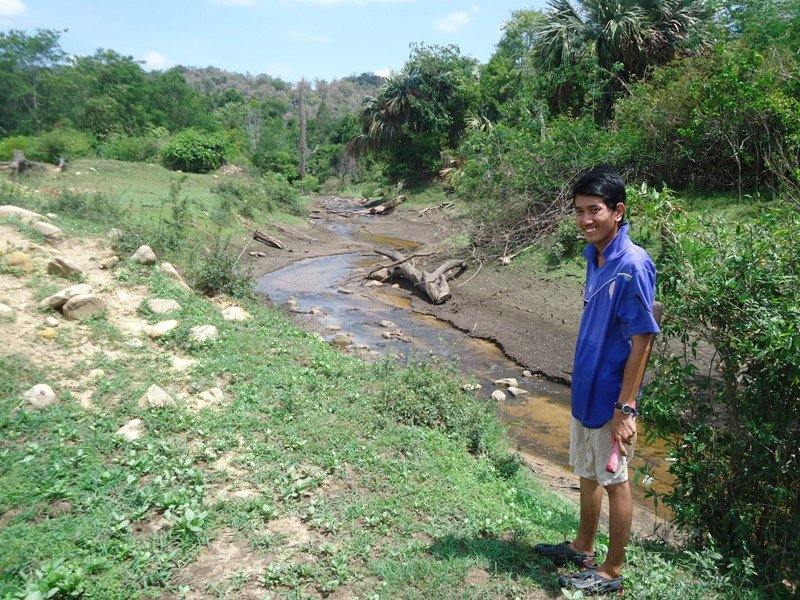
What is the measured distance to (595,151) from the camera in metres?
12.1

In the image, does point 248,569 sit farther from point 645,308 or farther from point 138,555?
point 645,308

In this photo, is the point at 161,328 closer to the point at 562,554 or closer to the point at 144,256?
the point at 144,256

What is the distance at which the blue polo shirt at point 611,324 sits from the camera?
242 centimetres

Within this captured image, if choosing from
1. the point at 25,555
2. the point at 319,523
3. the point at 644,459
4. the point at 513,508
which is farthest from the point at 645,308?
the point at 644,459

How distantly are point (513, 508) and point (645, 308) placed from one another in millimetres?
1790

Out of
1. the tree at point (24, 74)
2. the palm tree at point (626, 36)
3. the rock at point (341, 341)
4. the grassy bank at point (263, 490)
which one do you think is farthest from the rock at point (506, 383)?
the tree at point (24, 74)

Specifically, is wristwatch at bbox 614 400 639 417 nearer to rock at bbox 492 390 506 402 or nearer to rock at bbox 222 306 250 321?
rock at bbox 492 390 506 402

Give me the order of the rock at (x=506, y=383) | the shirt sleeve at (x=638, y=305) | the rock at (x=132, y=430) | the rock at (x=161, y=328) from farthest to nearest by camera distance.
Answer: the rock at (x=506, y=383)
the rock at (x=161, y=328)
the rock at (x=132, y=430)
the shirt sleeve at (x=638, y=305)

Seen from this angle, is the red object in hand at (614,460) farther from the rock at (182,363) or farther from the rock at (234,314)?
the rock at (234,314)

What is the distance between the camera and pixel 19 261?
A: 598 cm

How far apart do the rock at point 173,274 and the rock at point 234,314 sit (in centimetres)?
74

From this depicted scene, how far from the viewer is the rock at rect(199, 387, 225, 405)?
14.5 ft

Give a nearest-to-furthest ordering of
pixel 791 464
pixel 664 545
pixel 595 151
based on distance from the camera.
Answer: pixel 791 464, pixel 664 545, pixel 595 151

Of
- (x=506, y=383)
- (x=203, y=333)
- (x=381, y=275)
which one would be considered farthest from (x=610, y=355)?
(x=381, y=275)
